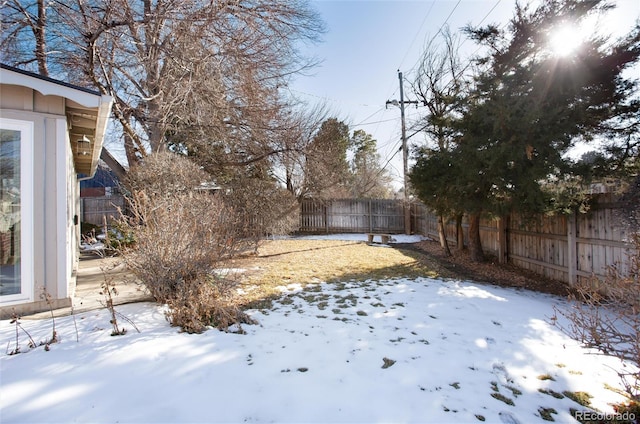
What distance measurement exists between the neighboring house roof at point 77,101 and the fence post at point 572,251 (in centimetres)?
770

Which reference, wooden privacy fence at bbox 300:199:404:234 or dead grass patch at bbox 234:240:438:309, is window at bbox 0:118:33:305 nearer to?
dead grass patch at bbox 234:240:438:309

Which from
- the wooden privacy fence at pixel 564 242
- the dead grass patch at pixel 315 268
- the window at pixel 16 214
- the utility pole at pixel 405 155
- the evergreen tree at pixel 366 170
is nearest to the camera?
the window at pixel 16 214

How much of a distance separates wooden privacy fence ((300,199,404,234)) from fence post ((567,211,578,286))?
990cm

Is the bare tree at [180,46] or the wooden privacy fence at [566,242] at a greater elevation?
the bare tree at [180,46]

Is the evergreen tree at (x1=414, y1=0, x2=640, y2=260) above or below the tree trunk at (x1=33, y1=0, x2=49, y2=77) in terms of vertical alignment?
below

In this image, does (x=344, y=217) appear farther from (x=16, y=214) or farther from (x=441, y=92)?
(x=16, y=214)

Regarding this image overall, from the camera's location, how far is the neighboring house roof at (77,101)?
323 centimetres

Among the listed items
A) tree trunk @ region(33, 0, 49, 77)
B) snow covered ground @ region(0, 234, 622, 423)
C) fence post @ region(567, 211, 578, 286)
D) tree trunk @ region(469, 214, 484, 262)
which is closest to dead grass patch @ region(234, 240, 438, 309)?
snow covered ground @ region(0, 234, 622, 423)

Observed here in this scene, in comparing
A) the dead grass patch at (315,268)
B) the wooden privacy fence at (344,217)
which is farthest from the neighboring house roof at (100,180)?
the dead grass patch at (315,268)

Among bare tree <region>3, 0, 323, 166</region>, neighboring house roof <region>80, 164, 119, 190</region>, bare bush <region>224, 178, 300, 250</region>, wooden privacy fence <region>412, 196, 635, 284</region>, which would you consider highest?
bare tree <region>3, 0, 323, 166</region>

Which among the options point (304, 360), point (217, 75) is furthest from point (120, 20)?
point (304, 360)

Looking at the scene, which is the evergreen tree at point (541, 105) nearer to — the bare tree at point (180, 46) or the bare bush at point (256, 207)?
the bare tree at point (180, 46)

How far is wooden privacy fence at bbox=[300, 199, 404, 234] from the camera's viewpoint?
15531 mm

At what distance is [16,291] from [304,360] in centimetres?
336
